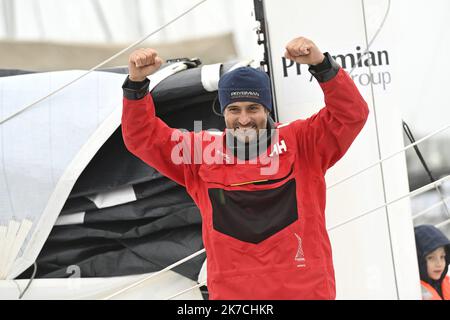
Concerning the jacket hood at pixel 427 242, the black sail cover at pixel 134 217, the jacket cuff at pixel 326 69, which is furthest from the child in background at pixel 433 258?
the jacket cuff at pixel 326 69

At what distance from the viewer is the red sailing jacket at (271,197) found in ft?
3.94

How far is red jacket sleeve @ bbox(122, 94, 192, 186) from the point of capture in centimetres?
126

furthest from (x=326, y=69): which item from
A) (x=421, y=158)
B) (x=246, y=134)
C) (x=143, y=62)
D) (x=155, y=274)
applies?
(x=421, y=158)

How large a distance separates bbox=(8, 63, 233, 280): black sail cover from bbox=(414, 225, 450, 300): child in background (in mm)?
701

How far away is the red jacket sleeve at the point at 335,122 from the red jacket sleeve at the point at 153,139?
0.19 metres

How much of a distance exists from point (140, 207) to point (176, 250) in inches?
4.4

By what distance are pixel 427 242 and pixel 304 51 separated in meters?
1.03

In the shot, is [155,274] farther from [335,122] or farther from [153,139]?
[335,122]

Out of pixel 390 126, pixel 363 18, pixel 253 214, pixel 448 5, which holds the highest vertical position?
pixel 448 5

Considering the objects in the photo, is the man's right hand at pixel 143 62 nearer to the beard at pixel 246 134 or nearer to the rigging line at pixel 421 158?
the beard at pixel 246 134

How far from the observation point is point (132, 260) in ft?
5.25

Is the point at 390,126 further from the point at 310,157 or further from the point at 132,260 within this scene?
the point at 132,260
